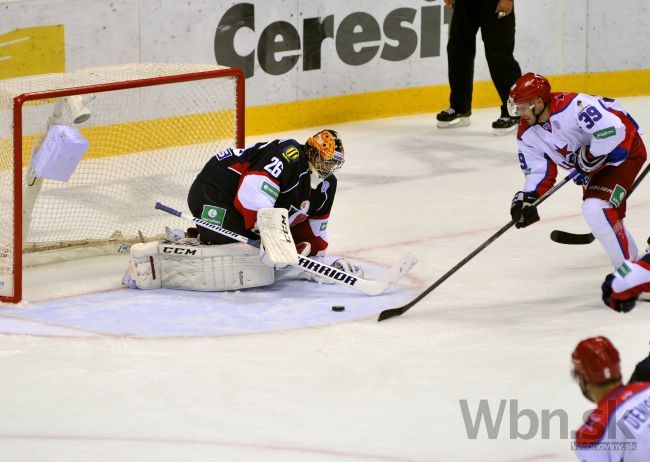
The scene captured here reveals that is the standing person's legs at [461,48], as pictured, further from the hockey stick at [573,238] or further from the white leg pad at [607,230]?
the white leg pad at [607,230]

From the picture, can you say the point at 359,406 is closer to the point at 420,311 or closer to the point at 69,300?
the point at 420,311

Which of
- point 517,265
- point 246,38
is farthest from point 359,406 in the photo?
point 246,38

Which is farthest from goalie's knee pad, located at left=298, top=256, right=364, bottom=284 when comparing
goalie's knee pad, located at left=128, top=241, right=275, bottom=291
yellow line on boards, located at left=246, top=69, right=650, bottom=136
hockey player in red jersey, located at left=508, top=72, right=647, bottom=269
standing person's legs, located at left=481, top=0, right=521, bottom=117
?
standing person's legs, located at left=481, top=0, right=521, bottom=117

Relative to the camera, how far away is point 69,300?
5.04 metres

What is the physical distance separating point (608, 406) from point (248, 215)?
2606mm

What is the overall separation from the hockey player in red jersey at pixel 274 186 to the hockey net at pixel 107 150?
517 mm

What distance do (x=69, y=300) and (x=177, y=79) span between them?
1006 mm

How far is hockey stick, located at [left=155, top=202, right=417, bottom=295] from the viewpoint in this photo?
4.97 metres

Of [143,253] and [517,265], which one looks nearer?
[143,253]

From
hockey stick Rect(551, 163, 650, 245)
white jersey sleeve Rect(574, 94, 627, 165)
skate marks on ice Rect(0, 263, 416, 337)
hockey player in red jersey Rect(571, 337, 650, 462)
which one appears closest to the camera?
hockey player in red jersey Rect(571, 337, 650, 462)

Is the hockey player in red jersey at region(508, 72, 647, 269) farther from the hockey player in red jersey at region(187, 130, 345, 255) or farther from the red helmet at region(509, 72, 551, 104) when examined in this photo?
the hockey player in red jersey at region(187, 130, 345, 255)

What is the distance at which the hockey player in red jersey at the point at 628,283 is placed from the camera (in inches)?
132

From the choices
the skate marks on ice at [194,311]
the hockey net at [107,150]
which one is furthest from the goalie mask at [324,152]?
the hockey net at [107,150]

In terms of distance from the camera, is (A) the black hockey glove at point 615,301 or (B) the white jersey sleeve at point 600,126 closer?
(A) the black hockey glove at point 615,301
